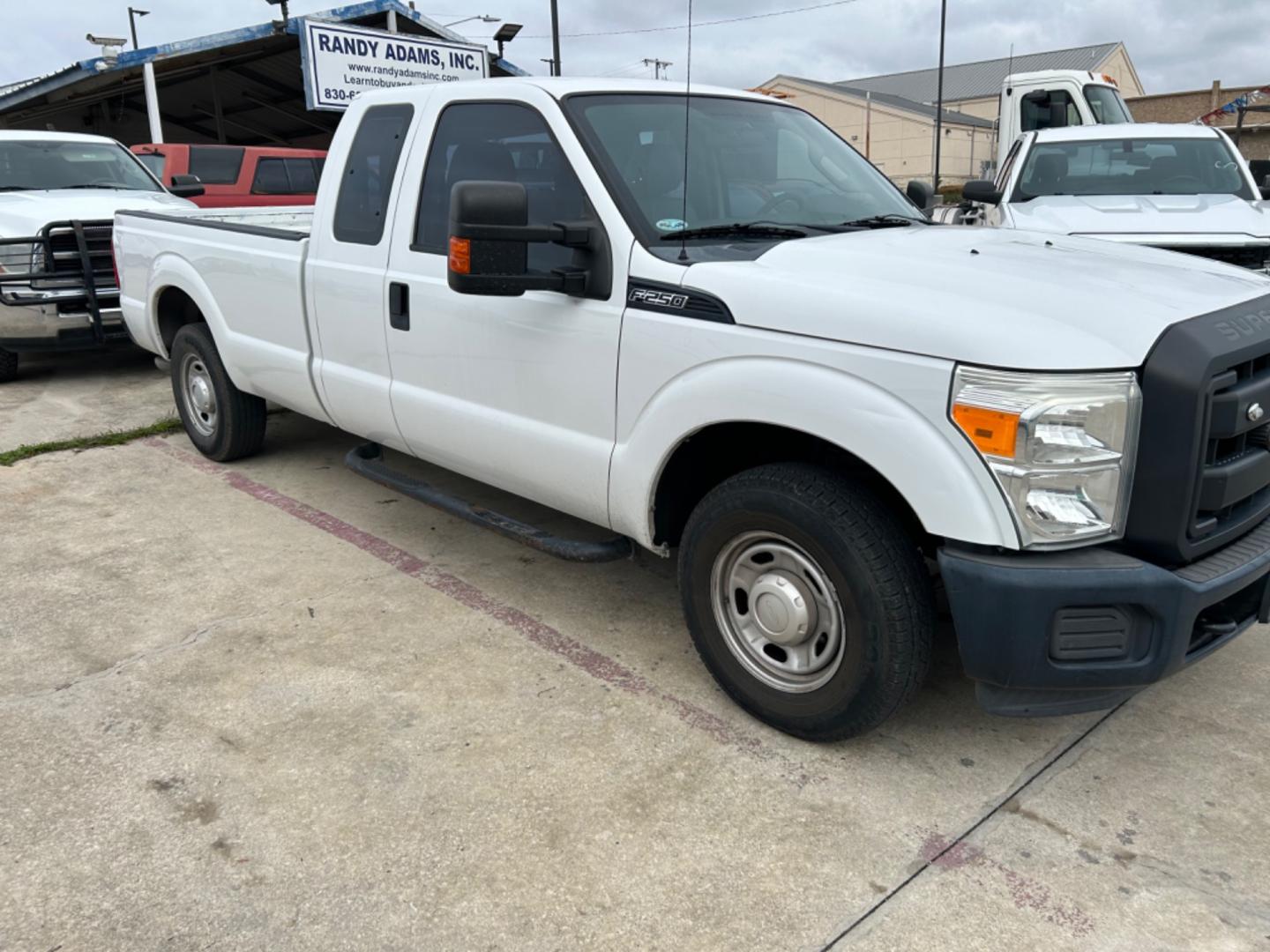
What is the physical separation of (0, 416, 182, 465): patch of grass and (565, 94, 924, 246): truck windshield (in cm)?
440

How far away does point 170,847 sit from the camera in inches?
106

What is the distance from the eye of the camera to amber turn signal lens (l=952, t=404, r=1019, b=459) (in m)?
2.42

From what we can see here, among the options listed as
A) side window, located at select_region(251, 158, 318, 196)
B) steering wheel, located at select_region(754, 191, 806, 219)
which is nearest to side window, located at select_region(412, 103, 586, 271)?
steering wheel, located at select_region(754, 191, 806, 219)

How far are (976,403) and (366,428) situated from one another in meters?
2.94

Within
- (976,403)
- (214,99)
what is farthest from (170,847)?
(214,99)

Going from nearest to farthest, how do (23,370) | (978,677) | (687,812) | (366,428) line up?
(978,677), (687,812), (366,428), (23,370)

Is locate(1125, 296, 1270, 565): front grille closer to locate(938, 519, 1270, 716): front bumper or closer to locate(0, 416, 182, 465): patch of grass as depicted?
locate(938, 519, 1270, 716): front bumper

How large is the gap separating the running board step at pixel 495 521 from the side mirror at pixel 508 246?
2.96 ft

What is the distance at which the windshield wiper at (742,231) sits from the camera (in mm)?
3318

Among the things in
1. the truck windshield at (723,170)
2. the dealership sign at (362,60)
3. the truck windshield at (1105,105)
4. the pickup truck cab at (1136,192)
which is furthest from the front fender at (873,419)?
the dealership sign at (362,60)

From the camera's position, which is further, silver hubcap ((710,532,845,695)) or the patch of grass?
the patch of grass

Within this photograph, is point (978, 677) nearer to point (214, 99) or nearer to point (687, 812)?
point (687, 812)

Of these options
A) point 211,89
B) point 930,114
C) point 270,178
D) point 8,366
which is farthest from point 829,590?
point 930,114

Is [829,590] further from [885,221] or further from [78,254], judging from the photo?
[78,254]
